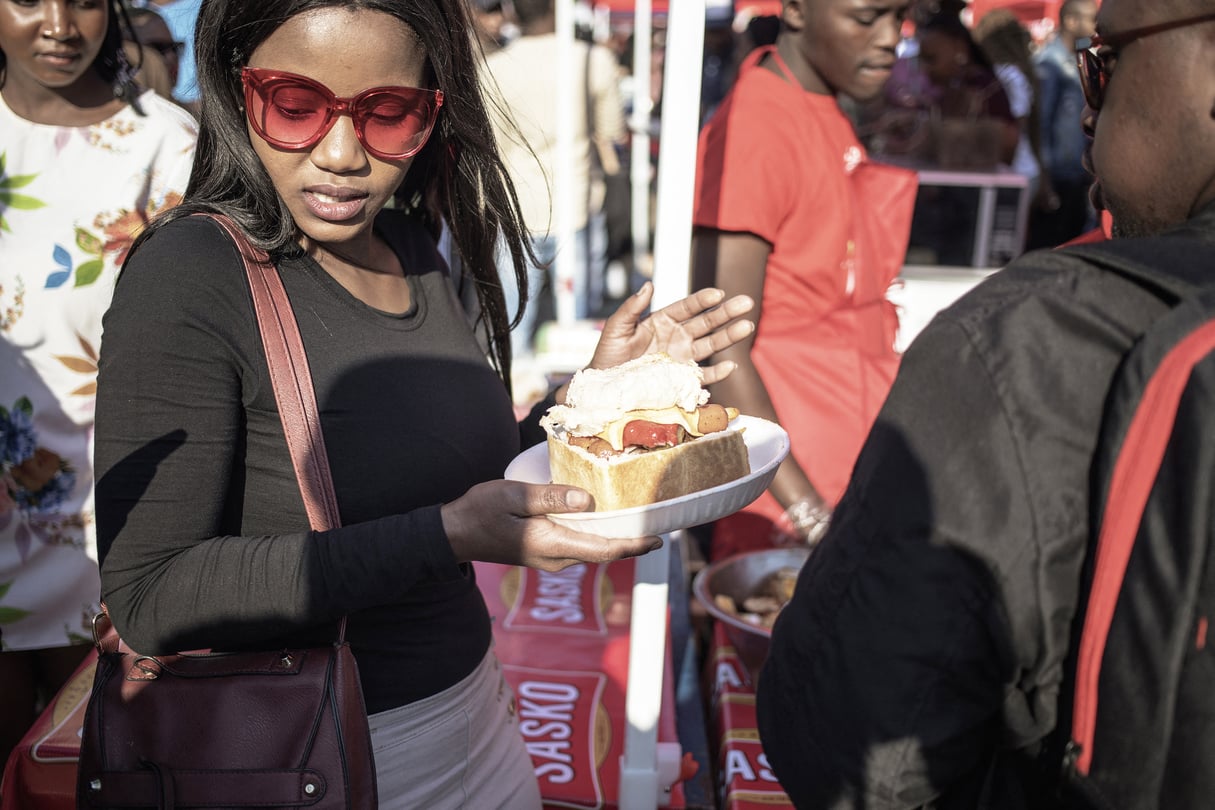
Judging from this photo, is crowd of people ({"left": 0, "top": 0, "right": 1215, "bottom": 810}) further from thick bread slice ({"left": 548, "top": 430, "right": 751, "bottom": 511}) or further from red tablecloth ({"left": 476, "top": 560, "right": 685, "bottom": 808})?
red tablecloth ({"left": 476, "top": 560, "right": 685, "bottom": 808})

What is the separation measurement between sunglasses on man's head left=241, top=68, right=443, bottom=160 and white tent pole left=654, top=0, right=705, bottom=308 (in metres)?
0.59

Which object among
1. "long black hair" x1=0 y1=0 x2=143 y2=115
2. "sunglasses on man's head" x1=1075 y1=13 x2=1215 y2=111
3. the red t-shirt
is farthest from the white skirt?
"long black hair" x1=0 y1=0 x2=143 y2=115

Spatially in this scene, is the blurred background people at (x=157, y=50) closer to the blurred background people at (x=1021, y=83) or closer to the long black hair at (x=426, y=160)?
the long black hair at (x=426, y=160)

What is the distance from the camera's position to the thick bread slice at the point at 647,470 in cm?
171

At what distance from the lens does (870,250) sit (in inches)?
117

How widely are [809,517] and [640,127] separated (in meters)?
6.57

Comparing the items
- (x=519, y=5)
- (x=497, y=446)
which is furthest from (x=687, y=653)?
(x=519, y=5)

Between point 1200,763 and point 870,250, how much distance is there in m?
2.29

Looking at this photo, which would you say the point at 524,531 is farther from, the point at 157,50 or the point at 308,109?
the point at 157,50

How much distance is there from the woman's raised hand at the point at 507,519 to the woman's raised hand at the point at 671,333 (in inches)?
24.8

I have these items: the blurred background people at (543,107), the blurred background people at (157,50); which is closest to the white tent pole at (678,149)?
the blurred background people at (157,50)

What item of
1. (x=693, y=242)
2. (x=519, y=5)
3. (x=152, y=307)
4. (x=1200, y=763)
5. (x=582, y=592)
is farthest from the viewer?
(x=519, y=5)

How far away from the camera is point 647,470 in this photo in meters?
1.76

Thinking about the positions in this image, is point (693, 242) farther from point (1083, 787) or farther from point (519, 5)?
point (519, 5)
